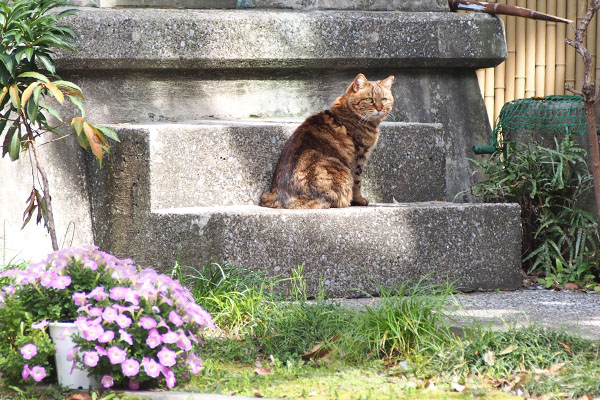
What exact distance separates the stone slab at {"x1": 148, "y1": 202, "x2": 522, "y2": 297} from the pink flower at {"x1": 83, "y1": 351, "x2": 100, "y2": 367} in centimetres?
149

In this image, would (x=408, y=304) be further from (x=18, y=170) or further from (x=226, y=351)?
(x=18, y=170)

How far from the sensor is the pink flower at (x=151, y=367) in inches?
108

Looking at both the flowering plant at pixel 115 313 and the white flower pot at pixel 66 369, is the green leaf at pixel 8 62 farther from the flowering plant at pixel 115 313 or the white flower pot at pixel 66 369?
the white flower pot at pixel 66 369

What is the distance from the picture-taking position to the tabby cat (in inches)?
178

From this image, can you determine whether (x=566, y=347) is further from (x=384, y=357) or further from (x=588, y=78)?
(x=588, y=78)

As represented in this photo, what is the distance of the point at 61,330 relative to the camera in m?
2.86

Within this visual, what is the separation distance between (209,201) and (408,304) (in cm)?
166

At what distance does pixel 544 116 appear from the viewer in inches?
207

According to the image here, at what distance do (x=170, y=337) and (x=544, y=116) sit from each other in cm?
333

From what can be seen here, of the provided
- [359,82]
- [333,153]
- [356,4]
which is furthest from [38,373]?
[356,4]

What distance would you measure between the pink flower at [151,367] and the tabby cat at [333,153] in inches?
72.4

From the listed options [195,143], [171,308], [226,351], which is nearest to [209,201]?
[195,143]

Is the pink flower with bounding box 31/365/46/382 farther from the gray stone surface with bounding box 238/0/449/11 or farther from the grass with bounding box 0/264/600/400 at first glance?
the gray stone surface with bounding box 238/0/449/11

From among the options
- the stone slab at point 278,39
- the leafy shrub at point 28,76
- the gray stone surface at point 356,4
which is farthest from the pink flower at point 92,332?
the gray stone surface at point 356,4
